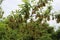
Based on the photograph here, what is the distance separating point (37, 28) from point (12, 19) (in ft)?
3.82

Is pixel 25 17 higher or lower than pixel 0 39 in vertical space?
higher

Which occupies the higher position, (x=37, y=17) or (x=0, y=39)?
(x=37, y=17)

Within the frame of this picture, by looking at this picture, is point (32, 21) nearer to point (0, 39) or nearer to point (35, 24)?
point (35, 24)

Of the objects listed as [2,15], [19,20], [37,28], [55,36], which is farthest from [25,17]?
[55,36]

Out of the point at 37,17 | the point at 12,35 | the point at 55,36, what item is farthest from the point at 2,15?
the point at 55,36

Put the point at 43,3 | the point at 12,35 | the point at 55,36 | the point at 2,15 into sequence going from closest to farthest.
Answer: the point at 43,3, the point at 12,35, the point at 2,15, the point at 55,36

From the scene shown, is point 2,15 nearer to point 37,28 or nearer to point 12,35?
point 12,35

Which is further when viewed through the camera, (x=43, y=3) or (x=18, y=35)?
(x=18, y=35)

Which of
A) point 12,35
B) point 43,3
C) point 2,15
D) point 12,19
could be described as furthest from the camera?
point 2,15

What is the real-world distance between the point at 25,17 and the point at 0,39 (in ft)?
5.67

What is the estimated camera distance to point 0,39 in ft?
38.3

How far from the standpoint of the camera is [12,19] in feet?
36.7

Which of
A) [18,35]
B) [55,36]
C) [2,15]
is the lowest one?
[55,36]

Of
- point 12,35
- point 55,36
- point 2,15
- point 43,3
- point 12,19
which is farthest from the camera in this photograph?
point 55,36
